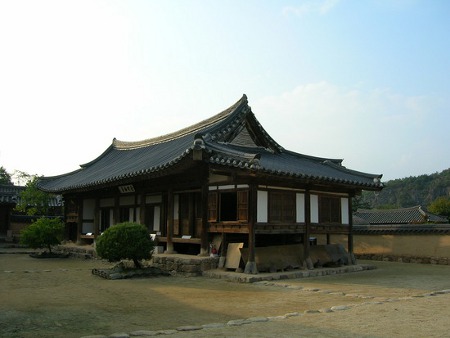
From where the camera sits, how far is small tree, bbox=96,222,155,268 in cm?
1520

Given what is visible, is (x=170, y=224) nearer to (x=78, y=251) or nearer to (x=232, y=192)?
(x=232, y=192)

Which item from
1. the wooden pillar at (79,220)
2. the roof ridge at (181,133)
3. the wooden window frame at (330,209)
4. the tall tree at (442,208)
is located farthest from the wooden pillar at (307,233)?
the tall tree at (442,208)

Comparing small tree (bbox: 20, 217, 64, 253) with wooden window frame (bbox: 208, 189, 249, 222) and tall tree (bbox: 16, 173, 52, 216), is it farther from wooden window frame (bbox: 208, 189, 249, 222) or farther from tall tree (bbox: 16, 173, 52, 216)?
tall tree (bbox: 16, 173, 52, 216)

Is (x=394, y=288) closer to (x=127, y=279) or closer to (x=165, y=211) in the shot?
(x=127, y=279)

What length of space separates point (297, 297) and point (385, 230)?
1587 centimetres

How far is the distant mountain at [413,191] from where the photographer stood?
395 feet

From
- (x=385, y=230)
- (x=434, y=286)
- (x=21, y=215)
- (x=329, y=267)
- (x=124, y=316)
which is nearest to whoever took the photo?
(x=124, y=316)

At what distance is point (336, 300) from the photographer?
11.1 metres

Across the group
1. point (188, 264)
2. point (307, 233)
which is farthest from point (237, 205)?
point (307, 233)

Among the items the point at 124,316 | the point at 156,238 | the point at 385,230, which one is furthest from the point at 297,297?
the point at 385,230

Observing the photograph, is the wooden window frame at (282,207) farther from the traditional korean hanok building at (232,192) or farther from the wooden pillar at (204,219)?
the wooden pillar at (204,219)

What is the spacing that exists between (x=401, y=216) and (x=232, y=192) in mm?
44303

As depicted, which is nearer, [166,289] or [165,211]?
[166,289]

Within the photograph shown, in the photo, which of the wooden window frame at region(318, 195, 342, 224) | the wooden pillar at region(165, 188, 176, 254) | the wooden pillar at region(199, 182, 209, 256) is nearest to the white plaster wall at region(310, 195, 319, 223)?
the wooden window frame at region(318, 195, 342, 224)
